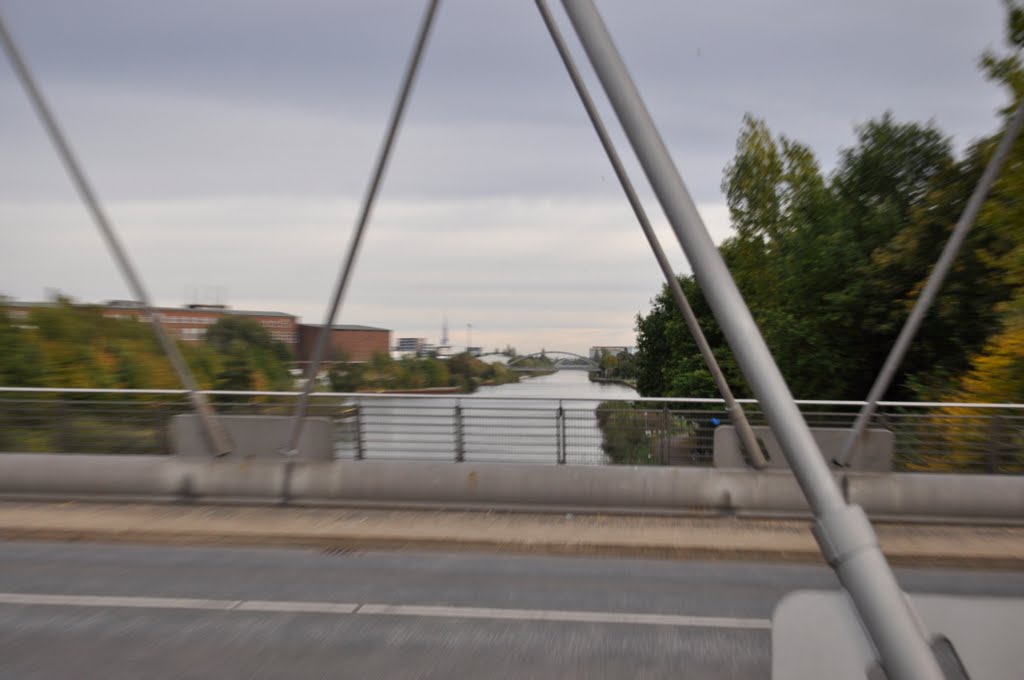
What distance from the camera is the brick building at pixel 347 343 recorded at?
8.56m

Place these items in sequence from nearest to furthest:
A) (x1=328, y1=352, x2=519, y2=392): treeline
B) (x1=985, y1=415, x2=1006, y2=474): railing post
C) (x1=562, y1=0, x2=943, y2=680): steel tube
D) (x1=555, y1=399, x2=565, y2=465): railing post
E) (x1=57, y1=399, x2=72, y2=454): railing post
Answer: (x1=562, y1=0, x2=943, y2=680): steel tube < (x1=985, y1=415, x2=1006, y2=474): railing post < (x1=555, y1=399, x2=565, y2=465): railing post < (x1=57, y1=399, x2=72, y2=454): railing post < (x1=328, y1=352, x2=519, y2=392): treeline

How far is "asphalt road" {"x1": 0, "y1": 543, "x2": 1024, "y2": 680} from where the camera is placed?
4.64 meters

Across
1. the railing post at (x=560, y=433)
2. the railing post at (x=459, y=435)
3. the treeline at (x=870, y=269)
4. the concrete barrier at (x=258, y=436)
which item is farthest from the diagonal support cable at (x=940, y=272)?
the treeline at (x=870, y=269)

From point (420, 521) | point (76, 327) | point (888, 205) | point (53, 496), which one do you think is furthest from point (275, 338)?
point (888, 205)

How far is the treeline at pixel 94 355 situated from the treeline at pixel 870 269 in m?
17.1

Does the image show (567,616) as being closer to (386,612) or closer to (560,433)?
(386,612)

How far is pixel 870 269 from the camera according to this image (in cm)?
3556

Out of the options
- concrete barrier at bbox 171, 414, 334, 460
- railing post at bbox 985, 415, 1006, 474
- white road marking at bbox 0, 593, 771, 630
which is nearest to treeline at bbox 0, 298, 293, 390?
concrete barrier at bbox 171, 414, 334, 460

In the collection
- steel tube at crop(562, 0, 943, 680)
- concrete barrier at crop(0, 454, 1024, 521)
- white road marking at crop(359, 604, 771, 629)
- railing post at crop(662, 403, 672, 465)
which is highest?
steel tube at crop(562, 0, 943, 680)

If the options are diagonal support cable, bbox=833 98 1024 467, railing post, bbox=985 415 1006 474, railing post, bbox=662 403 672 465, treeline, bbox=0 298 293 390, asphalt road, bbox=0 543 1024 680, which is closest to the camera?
asphalt road, bbox=0 543 1024 680

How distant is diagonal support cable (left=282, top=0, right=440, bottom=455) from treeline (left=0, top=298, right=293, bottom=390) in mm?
11586

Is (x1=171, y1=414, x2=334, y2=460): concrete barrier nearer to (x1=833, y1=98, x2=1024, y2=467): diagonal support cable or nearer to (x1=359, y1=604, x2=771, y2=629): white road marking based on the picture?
(x1=359, y1=604, x2=771, y2=629): white road marking

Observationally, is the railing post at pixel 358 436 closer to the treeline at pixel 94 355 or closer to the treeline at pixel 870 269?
the treeline at pixel 94 355

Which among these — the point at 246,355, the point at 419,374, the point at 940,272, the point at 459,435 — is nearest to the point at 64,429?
the point at 419,374
